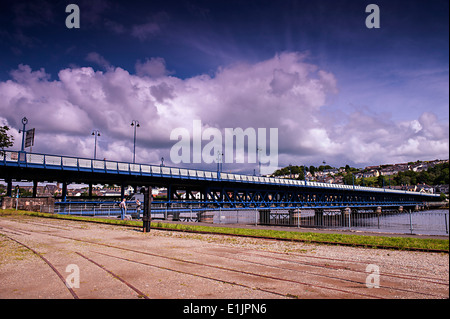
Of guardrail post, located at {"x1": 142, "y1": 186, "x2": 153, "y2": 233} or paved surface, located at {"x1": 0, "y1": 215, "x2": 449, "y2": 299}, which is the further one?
guardrail post, located at {"x1": 142, "y1": 186, "x2": 153, "y2": 233}

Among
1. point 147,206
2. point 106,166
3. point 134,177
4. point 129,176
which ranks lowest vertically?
point 147,206

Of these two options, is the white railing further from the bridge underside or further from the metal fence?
the metal fence

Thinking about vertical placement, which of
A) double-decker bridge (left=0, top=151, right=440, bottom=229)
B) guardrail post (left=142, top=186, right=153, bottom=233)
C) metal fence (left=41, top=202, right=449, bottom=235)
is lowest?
metal fence (left=41, top=202, right=449, bottom=235)

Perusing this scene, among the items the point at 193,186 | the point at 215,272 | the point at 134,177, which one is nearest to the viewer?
the point at 215,272

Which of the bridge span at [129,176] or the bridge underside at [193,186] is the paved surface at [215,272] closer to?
the bridge span at [129,176]

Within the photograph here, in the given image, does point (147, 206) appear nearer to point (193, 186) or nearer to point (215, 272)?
point (215, 272)

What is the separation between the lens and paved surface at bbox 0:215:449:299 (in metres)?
6.21

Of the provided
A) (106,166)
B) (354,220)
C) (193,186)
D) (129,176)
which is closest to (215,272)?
(354,220)

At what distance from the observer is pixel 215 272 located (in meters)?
8.06

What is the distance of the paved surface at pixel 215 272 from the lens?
20.4 feet

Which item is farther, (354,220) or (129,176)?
(129,176)

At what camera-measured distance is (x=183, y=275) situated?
768 centimetres

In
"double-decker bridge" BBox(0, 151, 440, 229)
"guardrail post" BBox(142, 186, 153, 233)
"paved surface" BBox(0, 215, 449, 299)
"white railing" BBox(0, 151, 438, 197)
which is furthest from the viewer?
"double-decker bridge" BBox(0, 151, 440, 229)

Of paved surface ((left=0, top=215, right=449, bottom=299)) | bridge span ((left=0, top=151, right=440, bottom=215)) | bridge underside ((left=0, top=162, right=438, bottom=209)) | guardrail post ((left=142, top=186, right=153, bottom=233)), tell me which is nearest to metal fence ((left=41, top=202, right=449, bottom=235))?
bridge span ((left=0, top=151, right=440, bottom=215))
